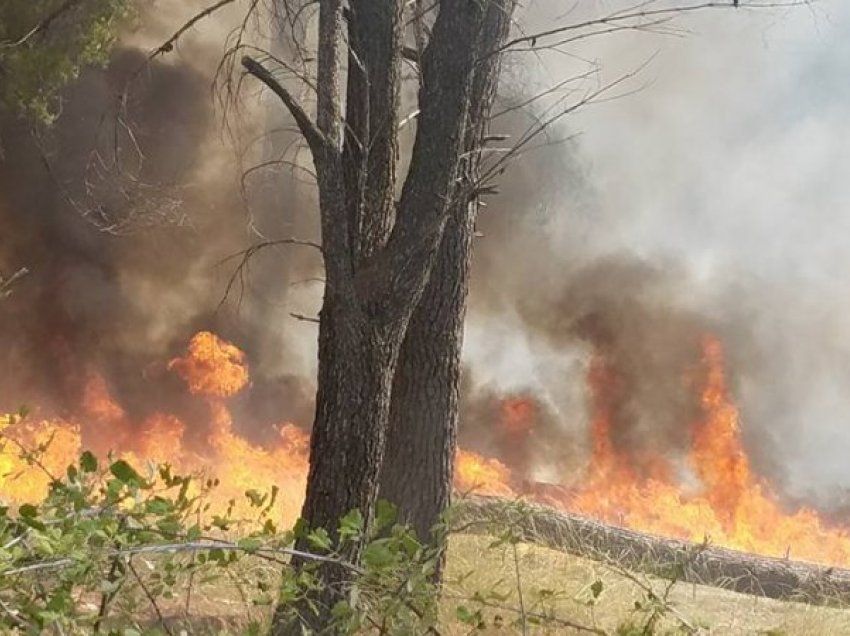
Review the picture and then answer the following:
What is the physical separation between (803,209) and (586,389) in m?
2.89

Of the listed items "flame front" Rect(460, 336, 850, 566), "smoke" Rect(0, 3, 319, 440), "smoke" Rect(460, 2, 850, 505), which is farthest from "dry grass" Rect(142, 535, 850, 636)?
"smoke" Rect(0, 3, 319, 440)

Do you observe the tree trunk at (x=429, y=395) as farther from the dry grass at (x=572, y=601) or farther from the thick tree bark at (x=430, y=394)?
the dry grass at (x=572, y=601)

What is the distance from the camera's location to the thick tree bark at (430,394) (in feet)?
16.7

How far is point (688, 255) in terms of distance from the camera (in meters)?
11.0

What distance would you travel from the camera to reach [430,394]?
513 centimetres

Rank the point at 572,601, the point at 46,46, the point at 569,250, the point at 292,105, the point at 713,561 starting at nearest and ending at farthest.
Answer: the point at 292,105 < the point at 572,601 < the point at 713,561 < the point at 46,46 < the point at 569,250

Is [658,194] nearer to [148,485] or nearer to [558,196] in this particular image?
[558,196]

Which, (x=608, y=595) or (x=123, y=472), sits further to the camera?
(x=608, y=595)

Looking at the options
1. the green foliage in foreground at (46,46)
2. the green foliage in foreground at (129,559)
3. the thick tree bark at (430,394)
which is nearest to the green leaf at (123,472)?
the green foliage in foreground at (129,559)

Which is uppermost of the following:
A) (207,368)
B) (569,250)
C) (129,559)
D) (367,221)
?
(569,250)

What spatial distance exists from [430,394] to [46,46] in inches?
187

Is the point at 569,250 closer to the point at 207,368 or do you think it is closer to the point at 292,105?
the point at 207,368

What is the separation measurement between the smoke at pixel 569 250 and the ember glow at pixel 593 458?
0.43 ft

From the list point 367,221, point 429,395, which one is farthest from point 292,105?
point 429,395
